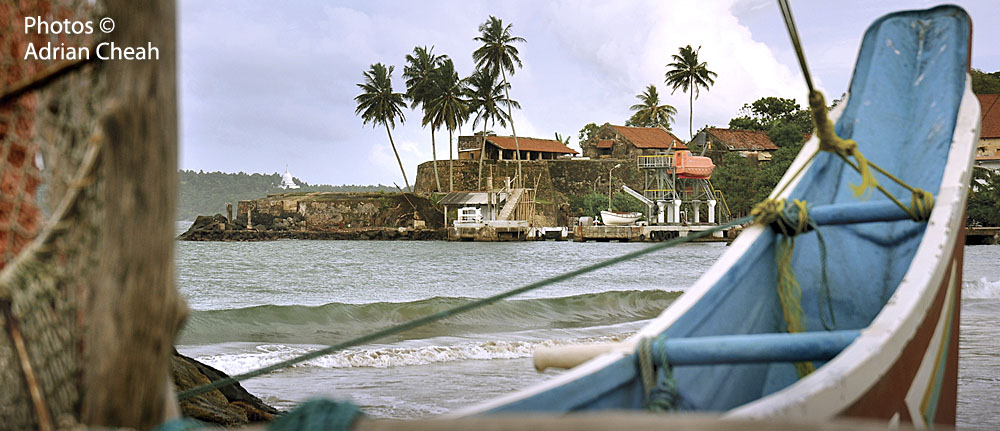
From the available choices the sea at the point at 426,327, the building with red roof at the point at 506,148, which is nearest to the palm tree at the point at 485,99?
the building with red roof at the point at 506,148

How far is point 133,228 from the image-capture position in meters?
1.09

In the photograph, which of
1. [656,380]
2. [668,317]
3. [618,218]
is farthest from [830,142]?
[618,218]

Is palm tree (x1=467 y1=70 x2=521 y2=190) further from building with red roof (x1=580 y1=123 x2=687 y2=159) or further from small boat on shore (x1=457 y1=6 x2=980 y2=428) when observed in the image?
small boat on shore (x1=457 y1=6 x2=980 y2=428)

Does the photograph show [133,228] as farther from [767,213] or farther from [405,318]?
[405,318]

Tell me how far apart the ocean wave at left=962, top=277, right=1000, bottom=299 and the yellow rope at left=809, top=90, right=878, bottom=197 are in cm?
1189

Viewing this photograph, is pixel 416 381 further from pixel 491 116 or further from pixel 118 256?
pixel 491 116

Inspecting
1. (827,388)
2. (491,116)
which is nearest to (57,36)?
(827,388)

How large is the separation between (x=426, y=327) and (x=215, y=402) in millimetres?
6813

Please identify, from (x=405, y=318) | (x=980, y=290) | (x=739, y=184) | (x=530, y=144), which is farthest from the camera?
(x=530, y=144)

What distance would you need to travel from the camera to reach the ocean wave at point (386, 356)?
7.25 metres

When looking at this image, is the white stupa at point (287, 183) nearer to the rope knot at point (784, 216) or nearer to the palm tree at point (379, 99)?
the palm tree at point (379, 99)

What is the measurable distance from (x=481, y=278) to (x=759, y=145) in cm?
3327

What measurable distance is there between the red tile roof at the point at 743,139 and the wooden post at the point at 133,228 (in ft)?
173

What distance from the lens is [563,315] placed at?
13.1 m
